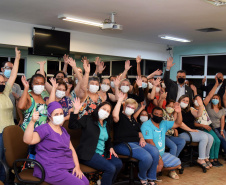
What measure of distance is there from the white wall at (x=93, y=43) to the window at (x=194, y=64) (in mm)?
753

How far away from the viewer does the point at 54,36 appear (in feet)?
23.9

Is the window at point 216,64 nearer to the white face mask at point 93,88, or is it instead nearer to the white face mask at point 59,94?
the white face mask at point 93,88

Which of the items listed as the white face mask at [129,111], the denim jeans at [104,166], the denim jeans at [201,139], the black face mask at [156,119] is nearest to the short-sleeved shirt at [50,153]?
the denim jeans at [104,166]

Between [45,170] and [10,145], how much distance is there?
559mm

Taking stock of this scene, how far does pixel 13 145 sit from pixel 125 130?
166cm

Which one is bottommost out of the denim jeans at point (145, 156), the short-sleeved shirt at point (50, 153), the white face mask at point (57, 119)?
the denim jeans at point (145, 156)

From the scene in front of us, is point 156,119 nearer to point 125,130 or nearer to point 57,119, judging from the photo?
point 125,130

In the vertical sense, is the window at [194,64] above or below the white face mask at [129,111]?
above

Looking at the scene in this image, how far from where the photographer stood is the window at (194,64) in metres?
9.94

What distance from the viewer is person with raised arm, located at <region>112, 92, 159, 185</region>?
4.17 meters

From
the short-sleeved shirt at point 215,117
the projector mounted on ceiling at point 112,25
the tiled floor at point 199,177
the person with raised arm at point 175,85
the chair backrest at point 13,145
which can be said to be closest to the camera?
the chair backrest at point 13,145

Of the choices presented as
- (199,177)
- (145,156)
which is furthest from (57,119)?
(199,177)

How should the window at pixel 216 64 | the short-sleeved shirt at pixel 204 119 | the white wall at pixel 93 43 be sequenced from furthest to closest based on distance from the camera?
the window at pixel 216 64 < the white wall at pixel 93 43 < the short-sleeved shirt at pixel 204 119

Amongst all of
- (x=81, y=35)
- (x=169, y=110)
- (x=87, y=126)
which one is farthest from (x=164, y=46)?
(x=87, y=126)
